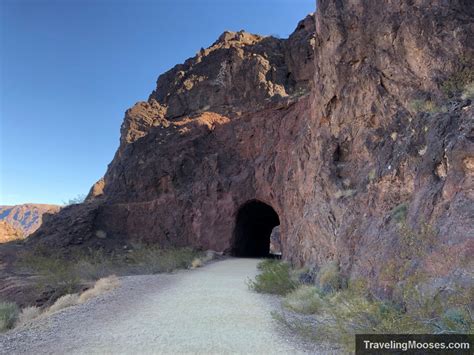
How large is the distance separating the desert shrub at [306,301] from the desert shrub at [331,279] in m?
0.25

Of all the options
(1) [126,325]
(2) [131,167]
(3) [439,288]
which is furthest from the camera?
A: (2) [131,167]

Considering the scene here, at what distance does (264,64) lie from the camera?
118 ft

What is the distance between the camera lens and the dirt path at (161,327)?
541 cm

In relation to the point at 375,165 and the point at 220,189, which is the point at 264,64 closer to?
the point at 220,189

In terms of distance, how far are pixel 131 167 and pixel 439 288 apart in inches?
1138

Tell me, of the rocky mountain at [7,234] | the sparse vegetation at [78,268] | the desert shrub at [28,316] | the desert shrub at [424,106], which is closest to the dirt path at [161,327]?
the desert shrub at [28,316]

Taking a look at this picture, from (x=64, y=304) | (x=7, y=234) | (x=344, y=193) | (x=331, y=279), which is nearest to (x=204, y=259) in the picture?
(x=64, y=304)

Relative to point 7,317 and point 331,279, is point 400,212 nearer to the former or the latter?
point 331,279

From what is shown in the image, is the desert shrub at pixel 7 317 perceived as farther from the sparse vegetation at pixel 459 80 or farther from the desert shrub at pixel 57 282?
the sparse vegetation at pixel 459 80

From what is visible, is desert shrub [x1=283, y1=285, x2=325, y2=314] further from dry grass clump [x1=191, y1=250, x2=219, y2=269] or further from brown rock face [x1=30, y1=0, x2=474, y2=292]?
dry grass clump [x1=191, y1=250, x2=219, y2=269]

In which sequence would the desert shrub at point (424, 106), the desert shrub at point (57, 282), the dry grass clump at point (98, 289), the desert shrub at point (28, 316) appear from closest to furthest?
1. the desert shrub at point (424, 106)
2. the desert shrub at point (28, 316)
3. the dry grass clump at point (98, 289)
4. the desert shrub at point (57, 282)

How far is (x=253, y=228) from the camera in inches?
1252

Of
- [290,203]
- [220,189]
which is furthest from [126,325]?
[220,189]

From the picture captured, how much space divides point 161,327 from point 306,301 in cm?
308
